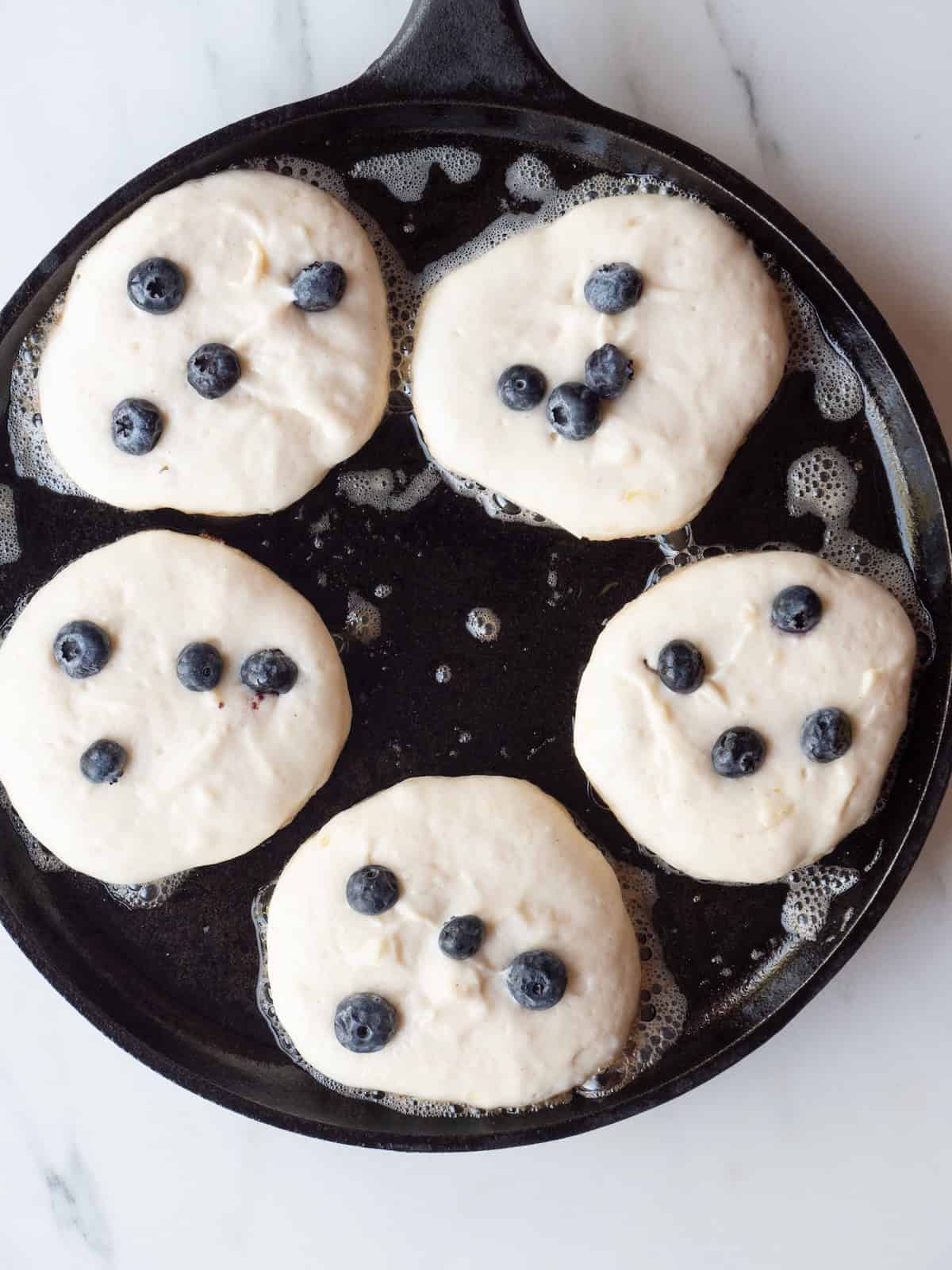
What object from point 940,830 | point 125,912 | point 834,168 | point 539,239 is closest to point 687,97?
point 834,168

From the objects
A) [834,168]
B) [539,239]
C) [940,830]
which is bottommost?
[940,830]

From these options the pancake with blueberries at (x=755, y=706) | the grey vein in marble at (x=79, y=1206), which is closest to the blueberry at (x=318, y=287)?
the pancake with blueberries at (x=755, y=706)

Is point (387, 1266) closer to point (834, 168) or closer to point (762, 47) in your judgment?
point (834, 168)

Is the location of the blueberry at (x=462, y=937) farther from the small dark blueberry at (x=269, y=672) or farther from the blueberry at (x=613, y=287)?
the blueberry at (x=613, y=287)

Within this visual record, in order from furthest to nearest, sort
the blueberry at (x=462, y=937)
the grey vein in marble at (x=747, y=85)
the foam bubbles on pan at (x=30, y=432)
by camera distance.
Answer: the grey vein in marble at (x=747, y=85)
the foam bubbles on pan at (x=30, y=432)
the blueberry at (x=462, y=937)

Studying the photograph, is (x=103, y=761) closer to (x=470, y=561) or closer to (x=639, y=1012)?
(x=470, y=561)

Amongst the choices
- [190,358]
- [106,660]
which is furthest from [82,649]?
[190,358]
